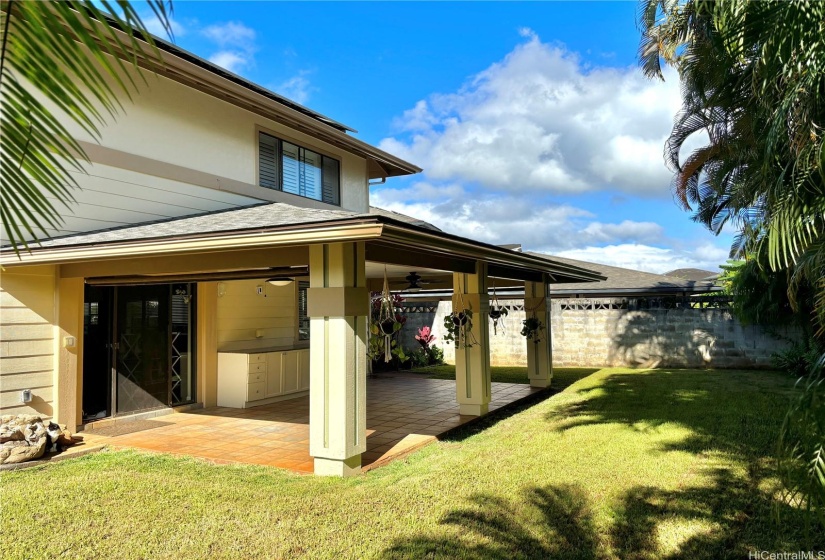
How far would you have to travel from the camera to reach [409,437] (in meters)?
7.67

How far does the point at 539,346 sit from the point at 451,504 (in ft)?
26.3

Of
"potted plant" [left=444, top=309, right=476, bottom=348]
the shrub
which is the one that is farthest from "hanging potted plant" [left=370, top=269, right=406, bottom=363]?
the shrub

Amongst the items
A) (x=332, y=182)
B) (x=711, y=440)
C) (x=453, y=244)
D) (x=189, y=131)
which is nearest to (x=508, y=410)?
(x=711, y=440)

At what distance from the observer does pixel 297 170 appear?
11.0 metres

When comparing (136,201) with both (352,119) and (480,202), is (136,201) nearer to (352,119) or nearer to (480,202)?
(352,119)

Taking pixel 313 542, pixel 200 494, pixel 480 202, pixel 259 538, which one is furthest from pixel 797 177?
pixel 480 202

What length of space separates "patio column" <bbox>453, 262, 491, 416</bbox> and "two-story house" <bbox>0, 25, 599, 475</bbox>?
0.09 feet

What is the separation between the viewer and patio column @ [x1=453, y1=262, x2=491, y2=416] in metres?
9.18

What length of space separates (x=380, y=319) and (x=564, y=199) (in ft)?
91.5

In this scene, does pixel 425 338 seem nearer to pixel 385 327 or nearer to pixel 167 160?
pixel 385 327

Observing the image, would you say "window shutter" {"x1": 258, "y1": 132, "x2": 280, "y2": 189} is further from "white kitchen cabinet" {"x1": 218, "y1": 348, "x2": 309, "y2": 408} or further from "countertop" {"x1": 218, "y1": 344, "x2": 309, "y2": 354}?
"white kitchen cabinet" {"x1": 218, "y1": 348, "x2": 309, "y2": 408}

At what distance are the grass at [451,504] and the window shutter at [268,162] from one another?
5.34m

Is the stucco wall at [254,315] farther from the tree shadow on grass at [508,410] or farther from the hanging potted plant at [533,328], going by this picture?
the hanging potted plant at [533,328]

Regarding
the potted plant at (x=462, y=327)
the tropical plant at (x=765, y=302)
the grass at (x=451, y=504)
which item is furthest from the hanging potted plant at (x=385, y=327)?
the tropical plant at (x=765, y=302)
